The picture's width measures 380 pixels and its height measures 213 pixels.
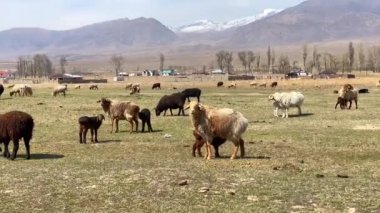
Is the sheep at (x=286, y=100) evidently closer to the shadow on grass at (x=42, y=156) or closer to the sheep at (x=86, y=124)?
the sheep at (x=86, y=124)

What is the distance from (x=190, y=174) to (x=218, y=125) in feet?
13.2

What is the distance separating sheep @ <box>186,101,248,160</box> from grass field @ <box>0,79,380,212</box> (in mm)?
828

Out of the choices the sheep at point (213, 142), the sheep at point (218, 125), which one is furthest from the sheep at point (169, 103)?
the sheep at point (218, 125)

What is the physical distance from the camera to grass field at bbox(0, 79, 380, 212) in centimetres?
1460

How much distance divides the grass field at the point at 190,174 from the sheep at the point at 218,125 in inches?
32.6

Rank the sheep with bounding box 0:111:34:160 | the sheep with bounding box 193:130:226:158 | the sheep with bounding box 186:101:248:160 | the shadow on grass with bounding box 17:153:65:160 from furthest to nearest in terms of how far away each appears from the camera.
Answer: the shadow on grass with bounding box 17:153:65:160 → the sheep with bounding box 193:130:226:158 → the sheep with bounding box 0:111:34:160 → the sheep with bounding box 186:101:248:160

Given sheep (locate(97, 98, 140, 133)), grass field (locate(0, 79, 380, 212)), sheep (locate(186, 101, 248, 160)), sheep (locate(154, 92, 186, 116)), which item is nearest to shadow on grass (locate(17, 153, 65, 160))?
grass field (locate(0, 79, 380, 212))

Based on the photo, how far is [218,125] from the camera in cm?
2153

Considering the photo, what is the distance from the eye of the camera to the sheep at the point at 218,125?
846 inches

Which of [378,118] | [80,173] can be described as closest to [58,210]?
[80,173]

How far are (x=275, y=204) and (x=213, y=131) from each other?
7.46 m

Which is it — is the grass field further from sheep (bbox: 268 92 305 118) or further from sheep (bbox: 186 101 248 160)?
sheep (bbox: 268 92 305 118)

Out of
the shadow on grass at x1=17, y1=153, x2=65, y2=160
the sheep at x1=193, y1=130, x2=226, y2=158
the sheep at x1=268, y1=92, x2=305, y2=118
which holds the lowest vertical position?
the shadow on grass at x1=17, y1=153, x2=65, y2=160

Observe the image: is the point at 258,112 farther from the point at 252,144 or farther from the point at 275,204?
the point at 275,204
